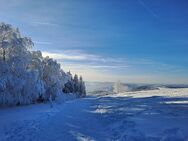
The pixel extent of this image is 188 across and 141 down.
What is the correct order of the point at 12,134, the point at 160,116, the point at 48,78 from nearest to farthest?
the point at 12,134, the point at 160,116, the point at 48,78

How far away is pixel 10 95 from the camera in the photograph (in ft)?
101

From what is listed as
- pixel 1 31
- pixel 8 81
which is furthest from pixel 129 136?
pixel 1 31

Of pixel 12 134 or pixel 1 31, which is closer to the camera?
pixel 12 134

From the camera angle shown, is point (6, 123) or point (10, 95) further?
point (10, 95)

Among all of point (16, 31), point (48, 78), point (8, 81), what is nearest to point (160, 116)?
point (8, 81)

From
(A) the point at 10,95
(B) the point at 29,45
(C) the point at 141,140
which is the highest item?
(B) the point at 29,45

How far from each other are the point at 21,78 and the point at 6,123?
529 inches

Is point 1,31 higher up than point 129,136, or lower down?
higher up

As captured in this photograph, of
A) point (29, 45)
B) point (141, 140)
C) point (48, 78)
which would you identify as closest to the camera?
point (141, 140)

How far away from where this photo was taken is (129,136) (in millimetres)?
14977

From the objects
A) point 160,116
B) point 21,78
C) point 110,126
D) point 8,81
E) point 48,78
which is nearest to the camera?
point 110,126

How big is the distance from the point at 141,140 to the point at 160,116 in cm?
704

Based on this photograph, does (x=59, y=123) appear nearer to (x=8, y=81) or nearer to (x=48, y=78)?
(x=8, y=81)

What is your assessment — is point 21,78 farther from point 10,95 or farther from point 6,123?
point 6,123
